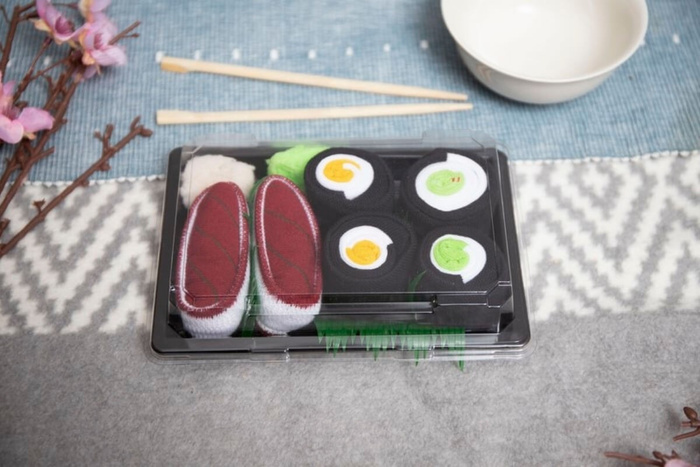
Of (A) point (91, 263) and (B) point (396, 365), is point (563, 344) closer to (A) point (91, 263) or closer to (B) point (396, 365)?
(B) point (396, 365)

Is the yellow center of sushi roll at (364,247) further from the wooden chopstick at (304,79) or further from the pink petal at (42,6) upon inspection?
the pink petal at (42,6)

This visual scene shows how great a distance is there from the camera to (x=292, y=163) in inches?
23.4

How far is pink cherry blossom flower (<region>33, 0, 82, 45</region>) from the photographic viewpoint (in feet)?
2.14

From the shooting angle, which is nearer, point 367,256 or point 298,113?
point 367,256

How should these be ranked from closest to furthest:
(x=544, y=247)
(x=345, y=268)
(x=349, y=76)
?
(x=345, y=268) → (x=544, y=247) → (x=349, y=76)

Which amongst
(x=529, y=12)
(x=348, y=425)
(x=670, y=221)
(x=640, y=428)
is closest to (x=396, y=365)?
(x=348, y=425)

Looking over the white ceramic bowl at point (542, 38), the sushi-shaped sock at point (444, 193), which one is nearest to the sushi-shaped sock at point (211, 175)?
the sushi-shaped sock at point (444, 193)

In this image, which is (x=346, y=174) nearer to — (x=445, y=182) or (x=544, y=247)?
(x=445, y=182)

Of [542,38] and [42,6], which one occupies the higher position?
[42,6]

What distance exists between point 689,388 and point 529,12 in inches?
16.2

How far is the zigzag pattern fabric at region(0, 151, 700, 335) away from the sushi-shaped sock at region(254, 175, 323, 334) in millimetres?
123

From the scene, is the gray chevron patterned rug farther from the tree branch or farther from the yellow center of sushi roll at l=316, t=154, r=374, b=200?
the yellow center of sushi roll at l=316, t=154, r=374, b=200

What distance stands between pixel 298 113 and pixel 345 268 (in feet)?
0.78

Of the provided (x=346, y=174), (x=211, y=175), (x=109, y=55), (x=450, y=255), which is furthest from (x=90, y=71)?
(x=450, y=255)
